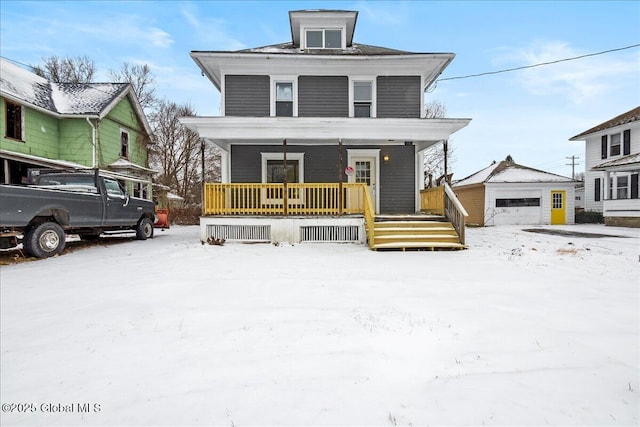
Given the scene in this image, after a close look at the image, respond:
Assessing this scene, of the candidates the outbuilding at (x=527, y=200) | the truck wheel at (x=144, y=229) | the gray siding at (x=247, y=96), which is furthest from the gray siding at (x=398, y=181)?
the outbuilding at (x=527, y=200)

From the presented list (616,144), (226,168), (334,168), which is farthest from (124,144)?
(616,144)

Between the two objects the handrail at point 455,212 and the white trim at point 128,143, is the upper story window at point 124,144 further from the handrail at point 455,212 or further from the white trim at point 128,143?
the handrail at point 455,212

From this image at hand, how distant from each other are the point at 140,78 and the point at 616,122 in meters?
35.8

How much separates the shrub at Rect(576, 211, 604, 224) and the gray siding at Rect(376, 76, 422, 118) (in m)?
16.6

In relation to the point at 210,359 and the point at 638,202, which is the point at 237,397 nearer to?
the point at 210,359

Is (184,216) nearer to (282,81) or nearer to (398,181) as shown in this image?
(282,81)

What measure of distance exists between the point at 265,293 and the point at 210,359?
189 centimetres

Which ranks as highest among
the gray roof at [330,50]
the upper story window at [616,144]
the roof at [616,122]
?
the gray roof at [330,50]

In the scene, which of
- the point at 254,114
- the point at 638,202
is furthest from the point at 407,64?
the point at 638,202

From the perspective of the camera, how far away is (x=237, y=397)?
220 cm

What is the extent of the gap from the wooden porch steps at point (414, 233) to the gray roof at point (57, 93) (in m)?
15.7

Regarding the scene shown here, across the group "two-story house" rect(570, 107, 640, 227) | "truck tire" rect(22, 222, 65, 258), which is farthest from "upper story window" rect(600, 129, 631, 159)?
"truck tire" rect(22, 222, 65, 258)

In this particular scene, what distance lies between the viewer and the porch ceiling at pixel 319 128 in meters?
10.0

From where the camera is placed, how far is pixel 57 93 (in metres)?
17.8
